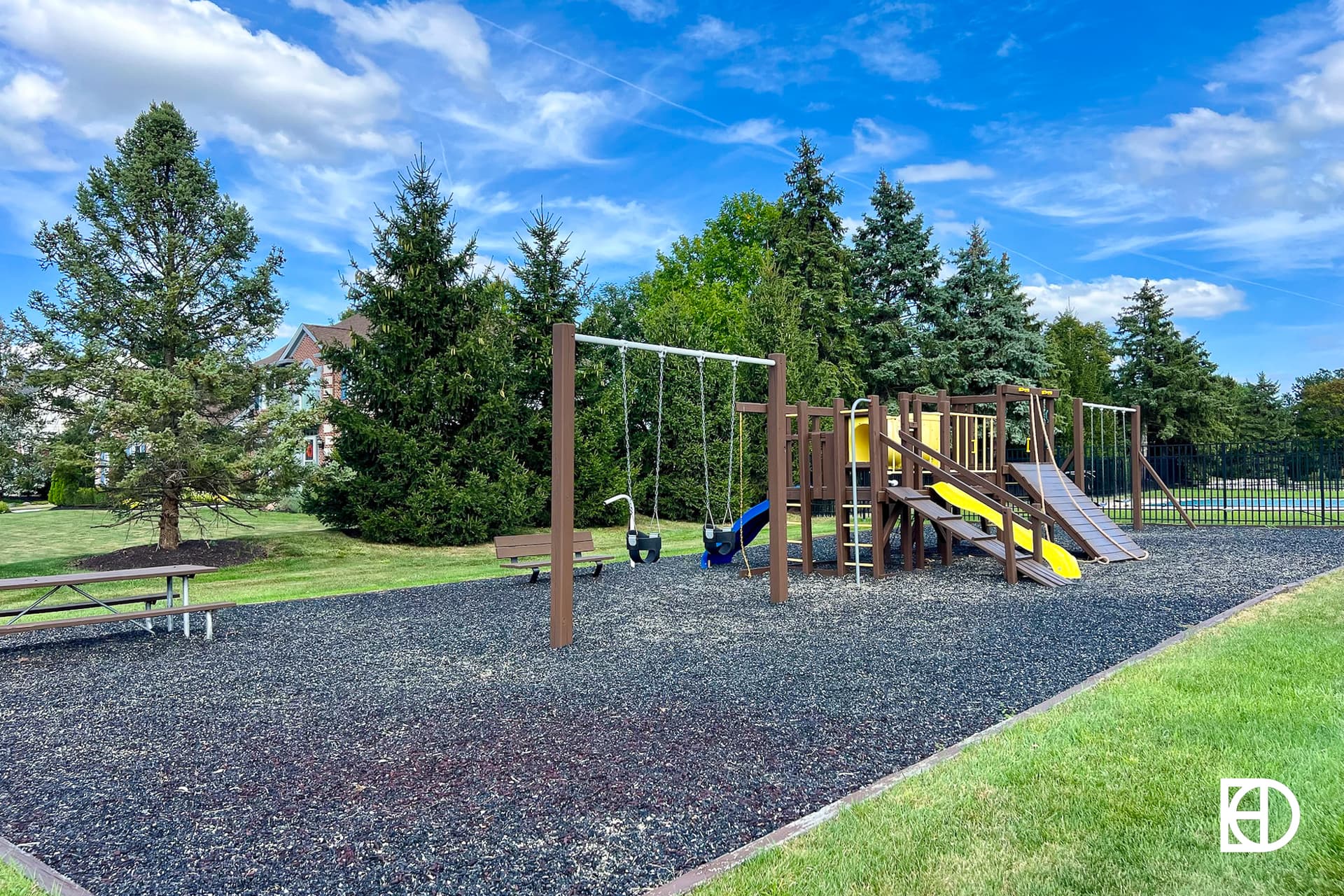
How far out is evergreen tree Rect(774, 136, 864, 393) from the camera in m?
31.9

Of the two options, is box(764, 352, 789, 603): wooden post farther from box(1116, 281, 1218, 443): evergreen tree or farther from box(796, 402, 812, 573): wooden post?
box(1116, 281, 1218, 443): evergreen tree

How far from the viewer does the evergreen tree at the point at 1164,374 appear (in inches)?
1517

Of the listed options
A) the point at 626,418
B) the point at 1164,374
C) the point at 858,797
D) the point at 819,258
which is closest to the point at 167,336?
the point at 626,418

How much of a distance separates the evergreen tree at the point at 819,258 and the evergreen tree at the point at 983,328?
3570mm

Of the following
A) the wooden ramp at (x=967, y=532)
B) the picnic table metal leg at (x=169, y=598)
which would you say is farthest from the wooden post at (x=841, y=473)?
the picnic table metal leg at (x=169, y=598)

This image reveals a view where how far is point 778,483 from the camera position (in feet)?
31.5

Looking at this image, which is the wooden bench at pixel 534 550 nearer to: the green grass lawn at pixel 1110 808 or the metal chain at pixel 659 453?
the metal chain at pixel 659 453

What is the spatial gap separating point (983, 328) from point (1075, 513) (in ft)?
62.6

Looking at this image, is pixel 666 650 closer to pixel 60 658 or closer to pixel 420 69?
pixel 60 658

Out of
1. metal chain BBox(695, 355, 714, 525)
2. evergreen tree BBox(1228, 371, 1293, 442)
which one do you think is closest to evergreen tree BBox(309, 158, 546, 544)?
metal chain BBox(695, 355, 714, 525)

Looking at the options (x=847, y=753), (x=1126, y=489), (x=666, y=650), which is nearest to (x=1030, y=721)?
(x=847, y=753)

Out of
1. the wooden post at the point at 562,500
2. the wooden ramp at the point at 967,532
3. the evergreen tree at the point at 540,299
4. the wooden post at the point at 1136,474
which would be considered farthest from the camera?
the evergreen tree at the point at 540,299

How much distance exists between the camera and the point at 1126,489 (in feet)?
104

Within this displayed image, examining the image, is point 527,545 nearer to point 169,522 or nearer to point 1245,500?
point 169,522
